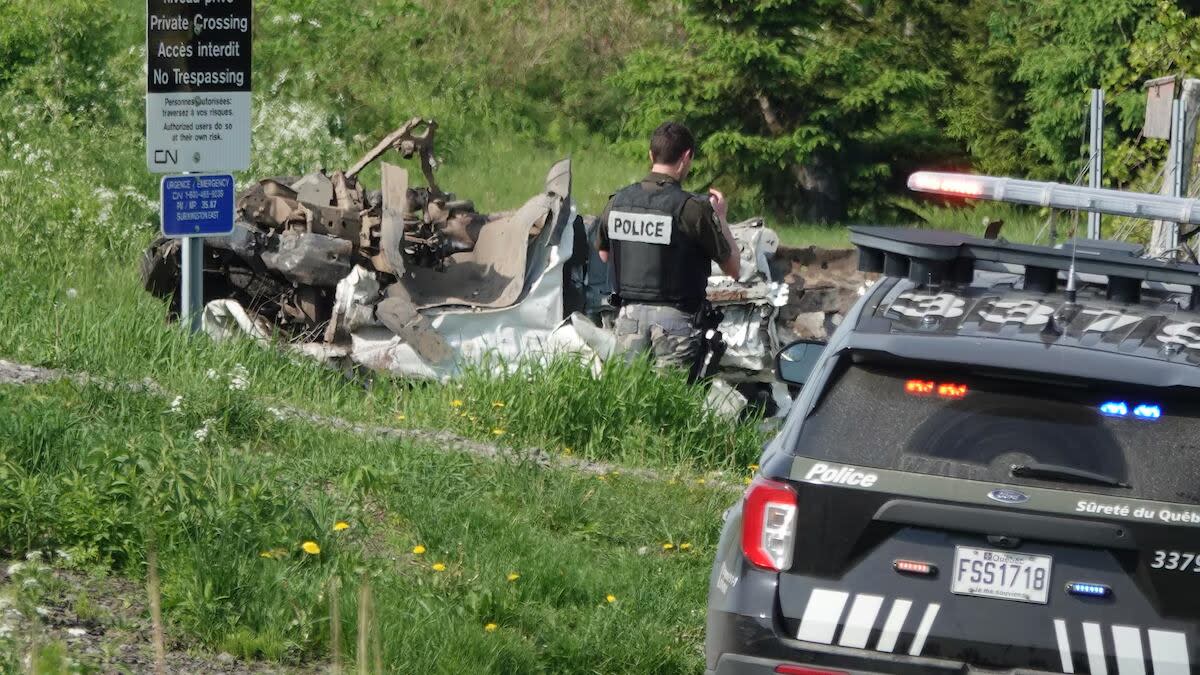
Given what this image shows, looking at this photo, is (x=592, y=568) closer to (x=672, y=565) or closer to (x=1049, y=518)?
(x=672, y=565)

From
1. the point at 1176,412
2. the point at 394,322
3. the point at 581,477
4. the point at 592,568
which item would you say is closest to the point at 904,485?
the point at 1176,412

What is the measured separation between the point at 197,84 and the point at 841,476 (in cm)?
532

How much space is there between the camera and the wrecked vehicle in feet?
31.6

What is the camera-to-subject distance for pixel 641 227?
28.0 ft

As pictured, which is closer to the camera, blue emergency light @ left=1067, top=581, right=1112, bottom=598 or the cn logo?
blue emergency light @ left=1067, top=581, right=1112, bottom=598

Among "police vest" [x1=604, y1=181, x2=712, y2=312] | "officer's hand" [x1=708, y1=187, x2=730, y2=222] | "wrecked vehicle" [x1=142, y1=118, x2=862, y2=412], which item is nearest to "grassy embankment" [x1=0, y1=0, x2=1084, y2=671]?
"wrecked vehicle" [x1=142, y1=118, x2=862, y2=412]

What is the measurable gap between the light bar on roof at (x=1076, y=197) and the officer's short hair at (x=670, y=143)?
136 inches

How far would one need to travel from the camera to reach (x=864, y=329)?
4402 mm

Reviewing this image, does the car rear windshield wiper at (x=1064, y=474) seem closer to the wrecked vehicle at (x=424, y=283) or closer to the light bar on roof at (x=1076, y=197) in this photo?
the light bar on roof at (x=1076, y=197)

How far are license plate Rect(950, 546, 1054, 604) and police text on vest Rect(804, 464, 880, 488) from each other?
30 centimetres

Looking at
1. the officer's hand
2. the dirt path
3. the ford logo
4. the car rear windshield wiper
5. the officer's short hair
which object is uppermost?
the officer's short hair

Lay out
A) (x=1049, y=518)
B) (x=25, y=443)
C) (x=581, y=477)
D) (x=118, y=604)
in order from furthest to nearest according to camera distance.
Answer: (x=581, y=477)
(x=25, y=443)
(x=118, y=604)
(x=1049, y=518)

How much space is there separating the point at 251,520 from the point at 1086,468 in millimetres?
3026

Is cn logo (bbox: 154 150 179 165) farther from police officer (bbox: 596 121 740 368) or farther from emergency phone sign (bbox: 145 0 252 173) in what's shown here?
police officer (bbox: 596 121 740 368)
